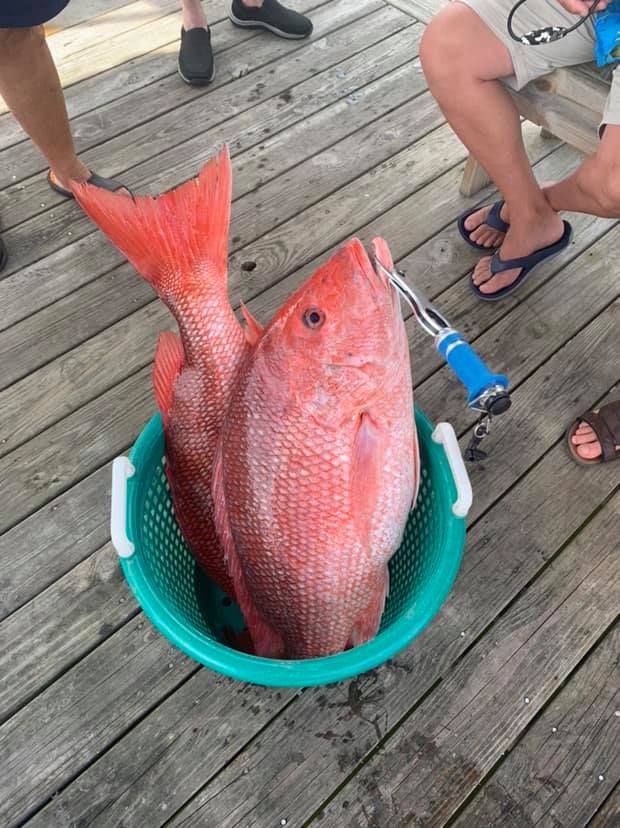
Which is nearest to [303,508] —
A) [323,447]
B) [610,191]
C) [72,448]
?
[323,447]

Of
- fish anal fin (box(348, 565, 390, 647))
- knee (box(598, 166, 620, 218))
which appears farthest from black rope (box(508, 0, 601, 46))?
fish anal fin (box(348, 565, 390, 647))

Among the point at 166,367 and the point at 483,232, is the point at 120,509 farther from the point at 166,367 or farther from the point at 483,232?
the point at 483,232

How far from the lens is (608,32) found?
4.45 feet

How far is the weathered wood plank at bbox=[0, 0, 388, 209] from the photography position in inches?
90.0

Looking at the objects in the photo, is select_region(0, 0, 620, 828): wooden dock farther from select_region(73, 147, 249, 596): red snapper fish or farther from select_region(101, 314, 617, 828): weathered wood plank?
select_region(73, 147, 249, 596): red snapper fish

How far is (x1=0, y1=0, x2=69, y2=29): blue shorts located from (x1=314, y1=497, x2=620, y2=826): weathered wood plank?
1.84 m

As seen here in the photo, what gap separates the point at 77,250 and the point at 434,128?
1392mm

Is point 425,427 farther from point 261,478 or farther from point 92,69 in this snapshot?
point 92,69

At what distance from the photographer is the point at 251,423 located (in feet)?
3.42

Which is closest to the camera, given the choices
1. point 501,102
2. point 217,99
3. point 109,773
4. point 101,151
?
point 109,773

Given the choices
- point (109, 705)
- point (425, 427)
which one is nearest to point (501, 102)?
point (425, 427)

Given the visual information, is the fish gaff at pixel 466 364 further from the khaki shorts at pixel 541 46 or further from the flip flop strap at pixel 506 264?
the flip flop strap at pixel 506 264

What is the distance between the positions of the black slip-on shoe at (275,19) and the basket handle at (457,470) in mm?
2278

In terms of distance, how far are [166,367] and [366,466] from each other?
50 centimetres
